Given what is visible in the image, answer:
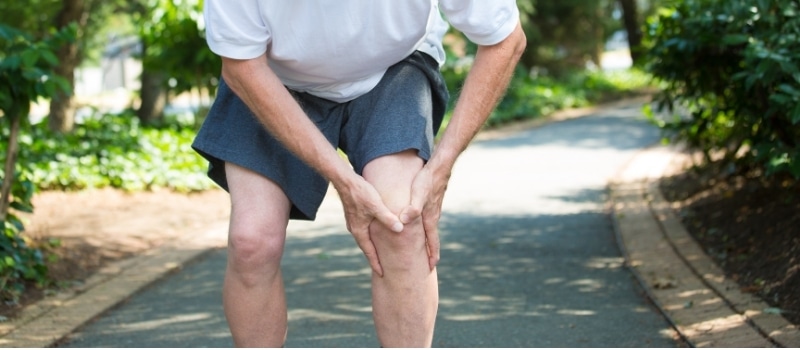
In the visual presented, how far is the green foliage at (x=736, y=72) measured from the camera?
4.56m

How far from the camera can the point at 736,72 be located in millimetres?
5957

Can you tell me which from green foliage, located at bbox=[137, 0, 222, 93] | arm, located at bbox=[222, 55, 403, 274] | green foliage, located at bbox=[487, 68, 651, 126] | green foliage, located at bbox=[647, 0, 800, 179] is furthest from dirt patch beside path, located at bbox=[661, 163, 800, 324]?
green foliage, located at bbox=[487, 68, 651, 126]

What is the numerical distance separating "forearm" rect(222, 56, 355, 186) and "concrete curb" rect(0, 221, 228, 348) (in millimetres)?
1913

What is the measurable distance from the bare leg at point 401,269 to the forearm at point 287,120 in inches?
4.3

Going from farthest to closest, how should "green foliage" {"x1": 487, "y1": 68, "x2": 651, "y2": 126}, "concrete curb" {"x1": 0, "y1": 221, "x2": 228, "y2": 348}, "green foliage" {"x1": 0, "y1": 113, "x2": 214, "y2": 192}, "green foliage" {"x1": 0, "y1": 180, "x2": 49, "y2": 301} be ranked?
"green foliage" {"x1": 487, "y1": 68, "x2": 651, "y2": 126}
"green foliage" {"x1": 0, "y1": 113, "x2": 214, "y2": 192}
"green foliage" {"x1": 0, "y1": 180, "x2": 49, "y2": 301}
"concrete curb" {"x1": 0, "y1": 221, "x2": 228, "y2": 348}

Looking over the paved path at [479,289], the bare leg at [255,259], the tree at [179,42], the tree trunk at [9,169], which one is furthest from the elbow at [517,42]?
the tree at [179,42]

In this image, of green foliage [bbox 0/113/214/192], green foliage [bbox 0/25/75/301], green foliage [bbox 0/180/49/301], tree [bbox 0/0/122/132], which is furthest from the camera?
tree [bbox 0/0/122/132]

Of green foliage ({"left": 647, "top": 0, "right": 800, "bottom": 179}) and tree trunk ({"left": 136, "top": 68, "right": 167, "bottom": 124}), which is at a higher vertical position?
Result: green foliage ({"left": 647, "top": 0, "right": 800, "bottom": 179})

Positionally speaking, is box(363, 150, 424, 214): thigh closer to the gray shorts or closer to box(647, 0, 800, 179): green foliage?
the gray shorts

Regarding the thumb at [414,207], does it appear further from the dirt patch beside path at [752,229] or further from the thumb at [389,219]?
the dirt patch beside path at [752,229]

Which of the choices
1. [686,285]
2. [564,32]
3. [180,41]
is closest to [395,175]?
[686,285]

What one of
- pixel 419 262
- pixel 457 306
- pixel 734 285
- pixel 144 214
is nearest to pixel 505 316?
pixel 457 306

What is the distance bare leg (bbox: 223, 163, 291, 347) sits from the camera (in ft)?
9.48

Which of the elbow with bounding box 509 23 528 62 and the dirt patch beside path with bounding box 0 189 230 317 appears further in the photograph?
the dirt patch beside path with bounding box 0 189 230 317
